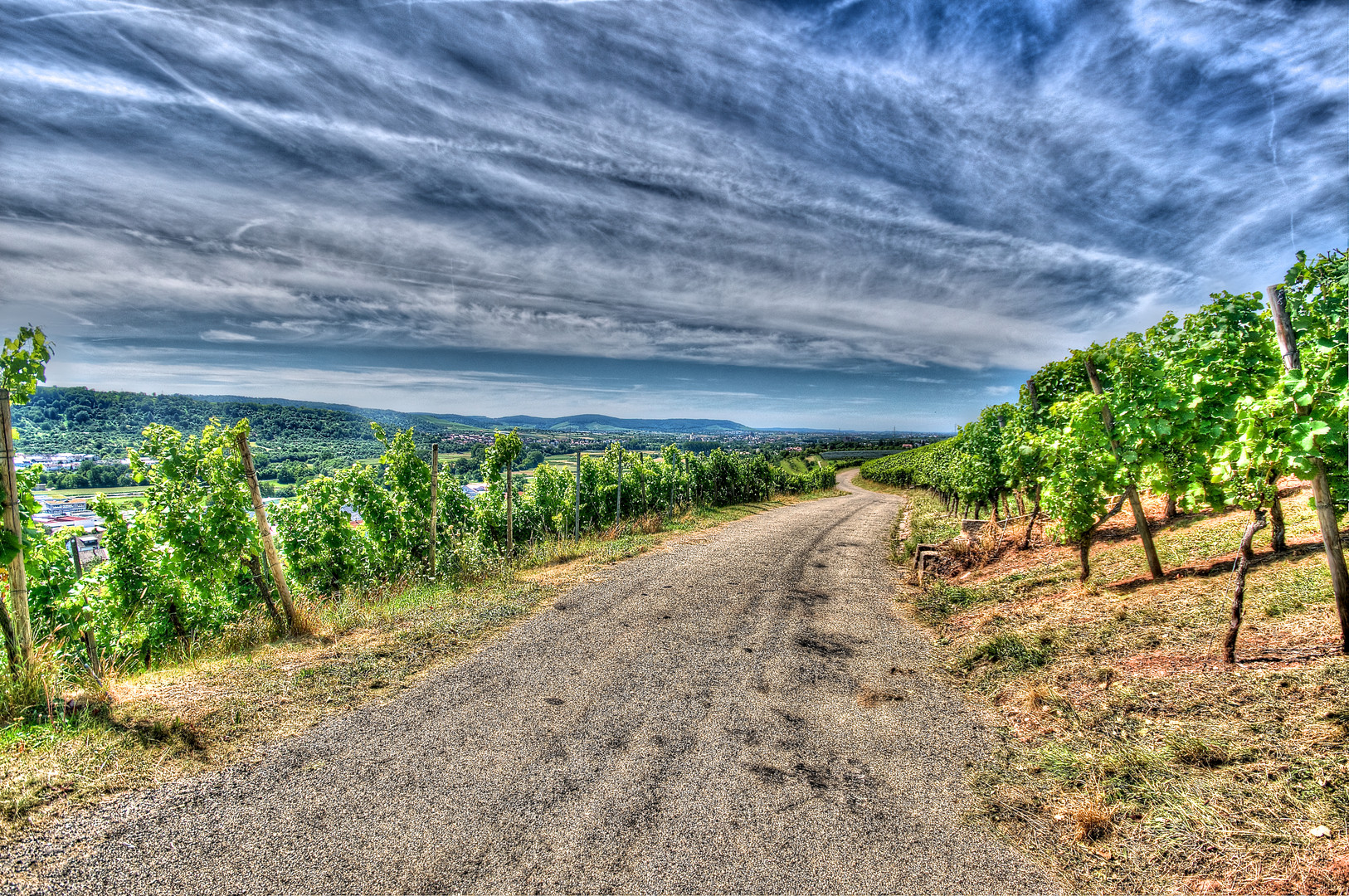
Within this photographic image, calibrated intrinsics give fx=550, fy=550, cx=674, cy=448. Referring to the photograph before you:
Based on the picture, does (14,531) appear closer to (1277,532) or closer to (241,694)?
(241,694)

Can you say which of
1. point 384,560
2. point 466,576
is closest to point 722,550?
point 466,576

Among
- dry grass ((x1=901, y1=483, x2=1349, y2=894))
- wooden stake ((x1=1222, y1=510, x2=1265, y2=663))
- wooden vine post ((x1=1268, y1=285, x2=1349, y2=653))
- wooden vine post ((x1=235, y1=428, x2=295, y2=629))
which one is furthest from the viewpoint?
wooden vine post ((x1=235, y1=428, x2=295, y2=629))

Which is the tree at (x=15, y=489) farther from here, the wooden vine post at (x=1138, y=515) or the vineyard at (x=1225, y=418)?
the wooden vine post at (x=1138, y=515)

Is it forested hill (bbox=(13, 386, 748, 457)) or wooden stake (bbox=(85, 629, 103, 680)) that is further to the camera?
forested hill (bbox=(13, 386, 748, 457))

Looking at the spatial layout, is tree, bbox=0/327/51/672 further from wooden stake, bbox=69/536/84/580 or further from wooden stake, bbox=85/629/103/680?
wooden stake, bbox=69/536/84/580

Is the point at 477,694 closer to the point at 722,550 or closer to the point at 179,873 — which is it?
the point at 179,873

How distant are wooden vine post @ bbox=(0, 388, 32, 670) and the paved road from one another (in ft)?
7.20

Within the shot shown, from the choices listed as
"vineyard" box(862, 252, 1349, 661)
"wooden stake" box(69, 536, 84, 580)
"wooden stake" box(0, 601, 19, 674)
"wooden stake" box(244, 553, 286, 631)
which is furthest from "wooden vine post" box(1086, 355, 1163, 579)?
"wooden stake" box(69, 536, 84, 580)

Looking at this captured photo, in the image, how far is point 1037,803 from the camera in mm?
3730

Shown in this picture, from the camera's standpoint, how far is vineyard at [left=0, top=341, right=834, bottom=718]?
15.8 feet

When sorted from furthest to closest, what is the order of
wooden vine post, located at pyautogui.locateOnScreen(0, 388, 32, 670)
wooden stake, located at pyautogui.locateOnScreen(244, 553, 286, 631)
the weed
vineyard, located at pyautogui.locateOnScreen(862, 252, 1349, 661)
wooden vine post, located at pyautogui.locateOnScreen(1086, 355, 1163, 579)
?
wooden vine post, located at pyautogui.locateOnScreen(1086, 355, 1163, 579), wooden stake, located at pyautogui.locateOnScreen(244, 553, 286, 631), the weed, wooden vine post, located at pyautogui.locateOnScreen(0, 388, 32, 670), vineyard, located at pyautogui.locateOnScreen(862, 252, 1349, 661)

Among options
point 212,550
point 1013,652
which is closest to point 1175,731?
point 1013,652

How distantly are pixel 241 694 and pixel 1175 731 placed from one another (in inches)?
307

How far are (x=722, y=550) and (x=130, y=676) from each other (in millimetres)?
10176
